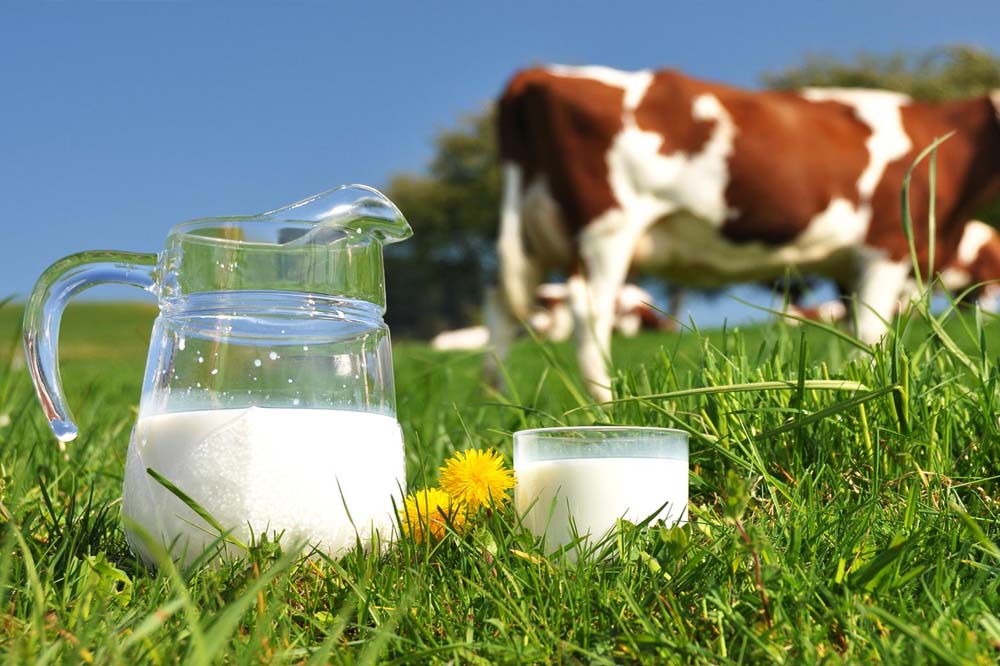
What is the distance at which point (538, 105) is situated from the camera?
213 inches

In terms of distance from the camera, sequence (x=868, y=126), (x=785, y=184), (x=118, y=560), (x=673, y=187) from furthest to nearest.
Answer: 1. (x=868, y=126)
2. (x=785, y=184)
3. (x=673, y=187)
4. (x=118, y=560)

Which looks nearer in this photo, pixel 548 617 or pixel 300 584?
pixel 548 617

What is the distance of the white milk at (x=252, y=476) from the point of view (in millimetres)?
1370

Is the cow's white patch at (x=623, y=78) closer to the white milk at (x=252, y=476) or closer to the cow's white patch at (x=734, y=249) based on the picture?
the cow's white patch at (x=734, y=249)

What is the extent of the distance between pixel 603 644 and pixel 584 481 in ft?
1.14

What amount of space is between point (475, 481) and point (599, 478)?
0.69 feet

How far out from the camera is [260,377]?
144 centimetres

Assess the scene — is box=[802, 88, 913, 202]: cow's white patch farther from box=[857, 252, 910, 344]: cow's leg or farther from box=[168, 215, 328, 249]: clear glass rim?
box=[168, 215, 328, 249]: clear glass rim

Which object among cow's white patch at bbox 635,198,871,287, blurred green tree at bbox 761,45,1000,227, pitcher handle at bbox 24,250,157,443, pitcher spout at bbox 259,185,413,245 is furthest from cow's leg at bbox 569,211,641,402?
blurred green tree at bbox 761,45,1000,227

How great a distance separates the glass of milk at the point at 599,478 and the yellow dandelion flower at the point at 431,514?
0.37 ft

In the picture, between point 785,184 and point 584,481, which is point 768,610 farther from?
point 785,184

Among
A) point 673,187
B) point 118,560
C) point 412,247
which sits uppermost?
point 673,187

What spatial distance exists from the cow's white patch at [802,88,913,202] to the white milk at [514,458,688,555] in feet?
16.6

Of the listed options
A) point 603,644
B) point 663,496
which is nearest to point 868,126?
point 663,496
